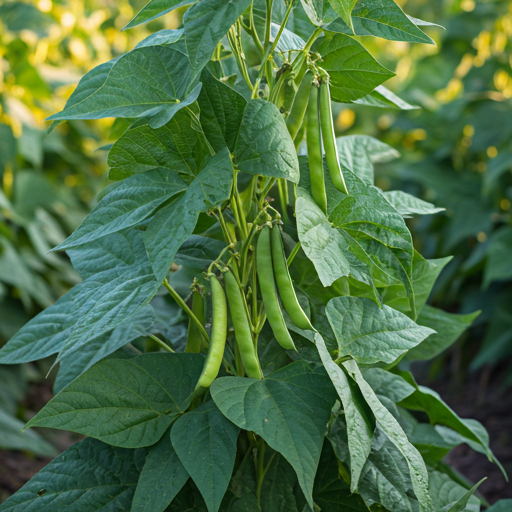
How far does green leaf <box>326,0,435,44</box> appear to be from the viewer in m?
0.64

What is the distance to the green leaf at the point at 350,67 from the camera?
702mm

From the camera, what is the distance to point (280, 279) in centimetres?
68

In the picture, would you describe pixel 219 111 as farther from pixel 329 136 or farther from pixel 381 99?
pixel 381 99

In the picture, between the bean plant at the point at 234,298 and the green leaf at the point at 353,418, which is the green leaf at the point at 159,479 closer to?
the bean plant at the point at 234,298

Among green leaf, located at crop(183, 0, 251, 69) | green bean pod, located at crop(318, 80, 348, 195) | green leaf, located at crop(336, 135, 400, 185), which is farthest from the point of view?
green leaf, located at crop(336, 135, 400, 185)

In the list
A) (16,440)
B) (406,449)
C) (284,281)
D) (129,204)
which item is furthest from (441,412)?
(16,440)

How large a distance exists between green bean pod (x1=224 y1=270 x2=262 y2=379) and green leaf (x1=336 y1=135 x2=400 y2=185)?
0.31m

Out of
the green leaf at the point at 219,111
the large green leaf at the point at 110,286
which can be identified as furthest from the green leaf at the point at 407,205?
the large green leaf at the point at 110,286

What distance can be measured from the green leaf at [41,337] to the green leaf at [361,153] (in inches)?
19.2

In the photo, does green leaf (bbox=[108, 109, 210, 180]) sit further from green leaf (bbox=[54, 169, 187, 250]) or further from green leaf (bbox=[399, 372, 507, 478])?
green leaf (bbox=[399, 372, 507, 478])

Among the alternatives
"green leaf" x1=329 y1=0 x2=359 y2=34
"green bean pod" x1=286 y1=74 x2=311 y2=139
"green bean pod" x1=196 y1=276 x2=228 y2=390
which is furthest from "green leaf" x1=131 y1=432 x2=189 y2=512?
"green leaf" x1=329 y1=0 x2=359 y2=34

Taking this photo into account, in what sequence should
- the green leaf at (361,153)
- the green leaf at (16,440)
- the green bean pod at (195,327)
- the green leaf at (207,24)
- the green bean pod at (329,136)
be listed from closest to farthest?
the green leaf at (207,24) < the green bean pod at (329,136) < the green bean pod at (195,327) < the green leaf at (361,153) < the green leaf at (16,440)

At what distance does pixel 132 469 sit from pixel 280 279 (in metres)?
0.34

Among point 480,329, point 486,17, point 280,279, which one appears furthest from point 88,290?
point 486,17
